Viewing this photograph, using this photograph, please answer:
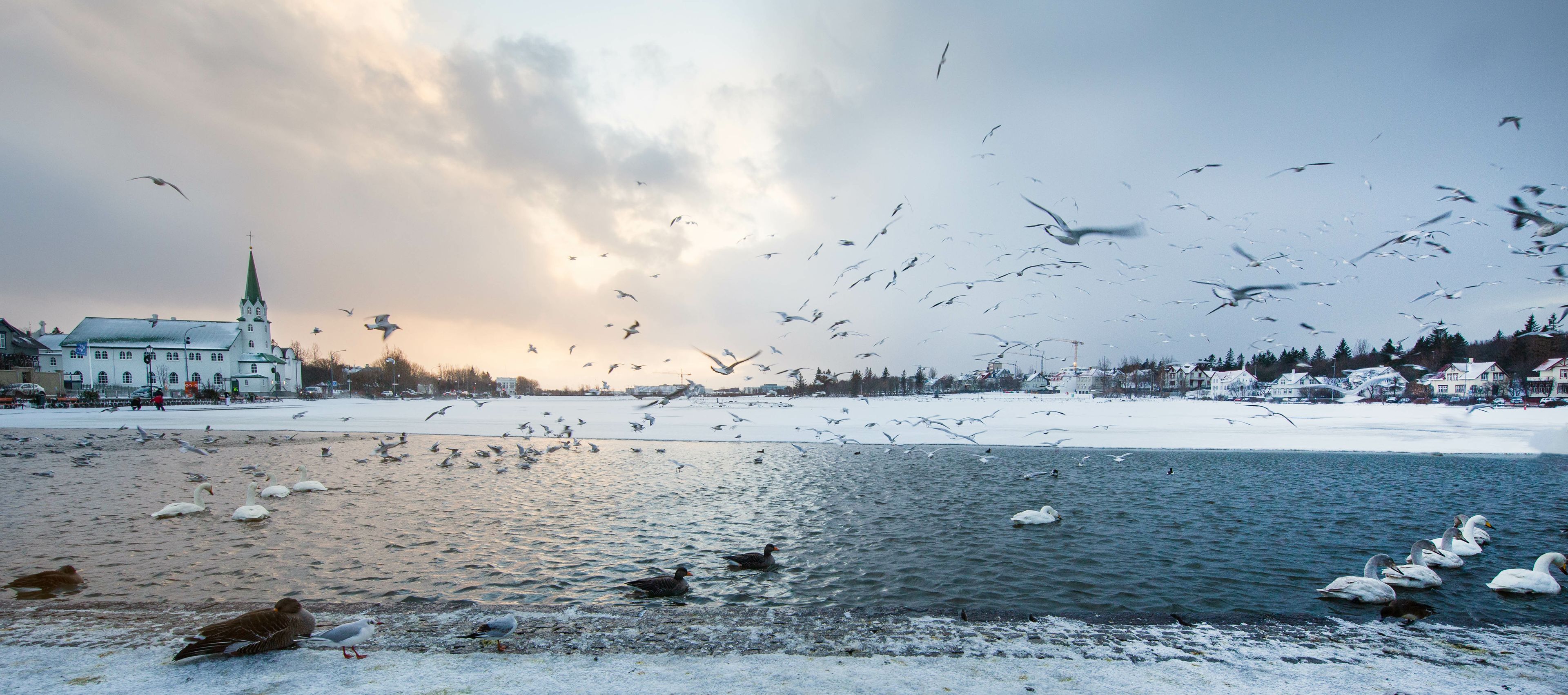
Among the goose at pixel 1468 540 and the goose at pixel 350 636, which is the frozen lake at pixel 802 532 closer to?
the goose at pixel 1468 540

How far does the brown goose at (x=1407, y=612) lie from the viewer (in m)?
5.84

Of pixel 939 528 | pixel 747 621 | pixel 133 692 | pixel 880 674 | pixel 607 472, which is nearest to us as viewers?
pixel 133 692

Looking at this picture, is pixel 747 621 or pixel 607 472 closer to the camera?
pixel 747 621

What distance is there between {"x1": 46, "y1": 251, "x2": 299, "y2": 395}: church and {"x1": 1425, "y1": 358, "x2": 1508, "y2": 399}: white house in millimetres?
118346

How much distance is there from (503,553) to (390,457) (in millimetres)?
12135

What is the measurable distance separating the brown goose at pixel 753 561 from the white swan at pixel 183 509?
9.32 m

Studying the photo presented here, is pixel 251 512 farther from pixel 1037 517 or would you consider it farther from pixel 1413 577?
pixel 1413 577

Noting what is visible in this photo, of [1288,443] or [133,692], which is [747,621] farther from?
[1288,443]

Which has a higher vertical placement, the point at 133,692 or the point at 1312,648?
the point at 133,692

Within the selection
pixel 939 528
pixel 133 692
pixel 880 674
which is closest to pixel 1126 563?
pixel 939 528

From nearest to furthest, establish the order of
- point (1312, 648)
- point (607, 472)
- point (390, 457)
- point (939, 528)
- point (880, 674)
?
point (880, 674) → point (1312, 648) → point (939, 528) → point (607, 472) → point (390, 457)

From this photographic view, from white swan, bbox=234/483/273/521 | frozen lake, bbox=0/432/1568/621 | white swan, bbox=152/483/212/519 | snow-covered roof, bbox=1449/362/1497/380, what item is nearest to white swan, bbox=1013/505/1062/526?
frozen lake, bbox=0/432/1568/621

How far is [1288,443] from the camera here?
22.2 metres

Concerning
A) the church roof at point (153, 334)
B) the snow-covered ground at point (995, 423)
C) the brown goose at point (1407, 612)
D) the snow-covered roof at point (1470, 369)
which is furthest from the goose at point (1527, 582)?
the church roof at point (153, 334)
